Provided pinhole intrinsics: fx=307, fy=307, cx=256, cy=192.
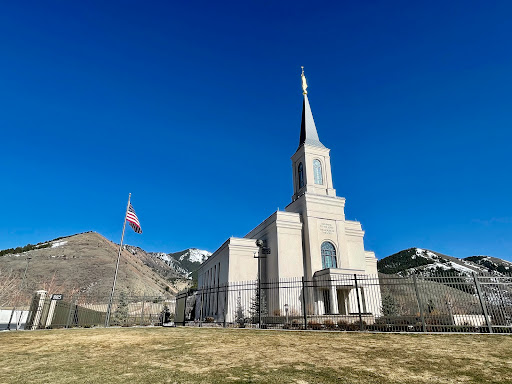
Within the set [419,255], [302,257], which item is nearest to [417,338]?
[302,257]

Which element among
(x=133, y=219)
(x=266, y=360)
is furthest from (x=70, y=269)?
(x=266, y=360)

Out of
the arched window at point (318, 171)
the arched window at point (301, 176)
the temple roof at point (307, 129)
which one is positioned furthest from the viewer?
the temple roof at point (307, 129)

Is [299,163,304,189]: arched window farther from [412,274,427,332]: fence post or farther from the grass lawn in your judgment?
the grass lawn

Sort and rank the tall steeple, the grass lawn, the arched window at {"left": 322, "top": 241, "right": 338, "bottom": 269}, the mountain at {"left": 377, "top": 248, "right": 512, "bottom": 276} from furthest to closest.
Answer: the mountain at {"left": 377, "top": 248, "right": 512, "bottom": 276}, the tall steeple, the arched window at {"left": 322, "top": 241, "right": 338, "bottom": 269}, the grass lawn

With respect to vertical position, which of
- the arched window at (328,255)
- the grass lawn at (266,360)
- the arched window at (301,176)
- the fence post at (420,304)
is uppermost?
the arched window at (301,176)

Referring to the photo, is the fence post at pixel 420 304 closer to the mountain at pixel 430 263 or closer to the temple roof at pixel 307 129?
the temple roof at pixel 307 129

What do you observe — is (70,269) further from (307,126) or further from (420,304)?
(420,304)

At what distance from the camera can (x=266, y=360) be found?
305 inches

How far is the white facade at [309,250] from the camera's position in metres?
30.9

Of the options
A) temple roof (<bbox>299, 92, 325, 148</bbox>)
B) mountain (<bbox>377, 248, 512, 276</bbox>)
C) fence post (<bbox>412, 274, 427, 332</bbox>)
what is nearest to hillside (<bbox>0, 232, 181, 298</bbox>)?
temple roof (<bbox>299, 92, 325, 148</bbox>)

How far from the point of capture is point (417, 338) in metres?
11.1

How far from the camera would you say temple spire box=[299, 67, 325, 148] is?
42.2 m

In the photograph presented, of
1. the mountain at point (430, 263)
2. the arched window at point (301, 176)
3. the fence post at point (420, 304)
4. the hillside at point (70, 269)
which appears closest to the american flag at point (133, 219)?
the fence post at point (420, 304)

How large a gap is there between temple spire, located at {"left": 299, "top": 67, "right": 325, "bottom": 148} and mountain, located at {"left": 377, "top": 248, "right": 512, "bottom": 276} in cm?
9031
